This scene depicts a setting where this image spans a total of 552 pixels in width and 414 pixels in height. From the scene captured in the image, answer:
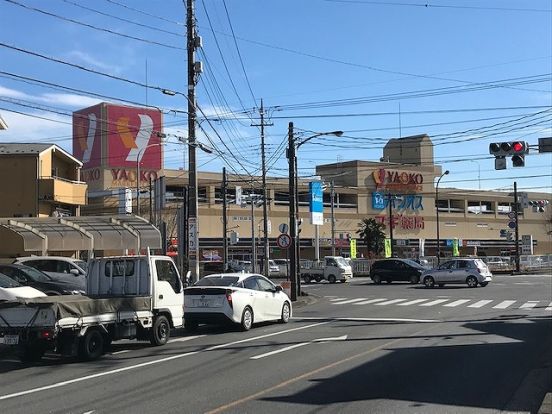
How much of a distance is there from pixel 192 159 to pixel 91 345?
11073mm

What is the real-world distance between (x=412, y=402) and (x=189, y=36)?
18.4 m

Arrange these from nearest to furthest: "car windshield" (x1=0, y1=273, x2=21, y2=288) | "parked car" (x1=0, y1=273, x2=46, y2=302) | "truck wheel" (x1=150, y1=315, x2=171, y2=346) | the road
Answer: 1. the road
2. "truck wheel" (x1=150, y1=315, x2=171, y2=346)
3. "parked car" (x1=0, y1=273, x2=46, y2=302)
4. "car windshield" (x1=0, y1=273, x2=21, y2=288)

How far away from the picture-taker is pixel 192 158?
22.7m

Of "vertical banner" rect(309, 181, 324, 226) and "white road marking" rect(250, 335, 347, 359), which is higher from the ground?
"vertical banner" rect(309, 181, 324, 226)

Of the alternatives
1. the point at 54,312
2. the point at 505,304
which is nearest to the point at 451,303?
the point at 505,304

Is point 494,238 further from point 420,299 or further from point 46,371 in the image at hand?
point 46,371

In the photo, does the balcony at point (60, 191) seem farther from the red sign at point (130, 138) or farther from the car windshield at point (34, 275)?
the red sign at point (130, 138)

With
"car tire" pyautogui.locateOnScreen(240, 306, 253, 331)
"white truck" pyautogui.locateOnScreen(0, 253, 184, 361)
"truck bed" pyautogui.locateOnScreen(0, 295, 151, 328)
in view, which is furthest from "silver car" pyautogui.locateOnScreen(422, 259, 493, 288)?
"truck bed" pyautogui.locateOnScreen(0, 295, 151, 328)

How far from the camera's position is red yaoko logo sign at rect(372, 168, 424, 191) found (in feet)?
302

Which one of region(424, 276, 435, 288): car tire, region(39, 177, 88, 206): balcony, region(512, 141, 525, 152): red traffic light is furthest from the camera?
region(424, 276, 435, 288): car tire

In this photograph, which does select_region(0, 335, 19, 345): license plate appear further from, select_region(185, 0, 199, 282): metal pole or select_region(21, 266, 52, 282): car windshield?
select_region(185, 0, 199, 282): metal pole

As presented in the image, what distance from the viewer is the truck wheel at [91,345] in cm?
1228

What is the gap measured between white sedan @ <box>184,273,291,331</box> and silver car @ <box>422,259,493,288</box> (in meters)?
23.1

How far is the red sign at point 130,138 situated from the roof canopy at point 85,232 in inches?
1985
